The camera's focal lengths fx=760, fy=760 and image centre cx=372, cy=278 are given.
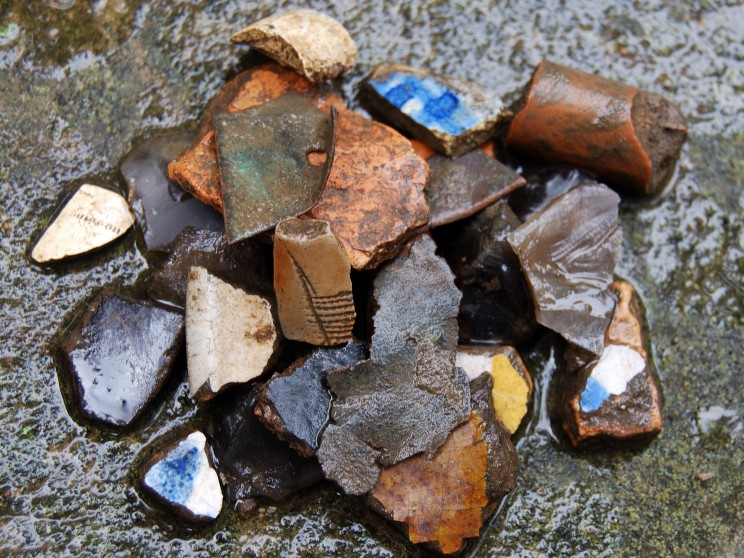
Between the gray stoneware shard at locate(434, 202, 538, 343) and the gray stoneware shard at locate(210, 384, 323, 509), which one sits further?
the gray stoneware shard at locate(434, 202, 538, 343)

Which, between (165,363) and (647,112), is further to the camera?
(647,112)

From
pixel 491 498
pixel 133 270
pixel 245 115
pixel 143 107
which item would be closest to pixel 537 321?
pixel 491 498

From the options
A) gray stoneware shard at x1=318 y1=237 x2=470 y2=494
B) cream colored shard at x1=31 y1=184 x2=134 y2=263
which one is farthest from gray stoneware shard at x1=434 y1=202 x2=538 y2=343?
cream colored shard at x1=31 y1=184 x2=134 y2=263

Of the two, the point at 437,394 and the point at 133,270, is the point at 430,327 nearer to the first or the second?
the point at 437,394

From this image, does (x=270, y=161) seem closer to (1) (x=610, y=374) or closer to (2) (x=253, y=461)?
(2) (x=253, y=461)

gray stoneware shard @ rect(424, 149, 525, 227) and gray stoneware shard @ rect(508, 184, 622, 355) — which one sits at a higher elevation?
gray stoneware shard @ rect(424, 149, 525, 227)

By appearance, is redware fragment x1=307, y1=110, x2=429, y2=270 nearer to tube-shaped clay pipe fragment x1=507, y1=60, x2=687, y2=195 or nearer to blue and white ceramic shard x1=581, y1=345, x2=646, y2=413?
tube-shaped clay pipe fragment x1=507, y1=60, x2=687, y2=195

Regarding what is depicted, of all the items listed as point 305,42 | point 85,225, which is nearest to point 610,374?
point 305,42
